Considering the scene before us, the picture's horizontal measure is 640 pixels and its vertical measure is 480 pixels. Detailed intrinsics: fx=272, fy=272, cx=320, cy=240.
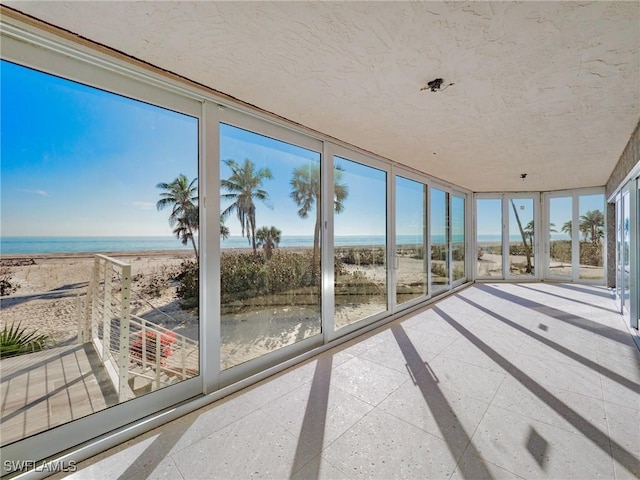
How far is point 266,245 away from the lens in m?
2.72

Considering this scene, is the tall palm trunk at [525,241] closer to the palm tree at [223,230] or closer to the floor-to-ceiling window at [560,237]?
the floor-to-ceiling window at [560,237]

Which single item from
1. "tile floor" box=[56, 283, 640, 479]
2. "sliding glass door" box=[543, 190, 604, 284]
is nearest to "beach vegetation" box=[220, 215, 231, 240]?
"tile floor" box=[56, 283, 640, 479]

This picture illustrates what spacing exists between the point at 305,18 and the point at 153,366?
2474 mm

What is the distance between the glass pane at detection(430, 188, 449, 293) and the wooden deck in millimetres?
5089

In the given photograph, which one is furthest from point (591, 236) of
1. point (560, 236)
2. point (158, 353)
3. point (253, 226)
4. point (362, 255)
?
point (158, 353)

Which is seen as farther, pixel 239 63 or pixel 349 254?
pixel 349 254

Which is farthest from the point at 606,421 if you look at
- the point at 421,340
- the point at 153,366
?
the point at 153,366

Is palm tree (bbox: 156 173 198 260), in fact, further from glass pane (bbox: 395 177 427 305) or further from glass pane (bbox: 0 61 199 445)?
glass pane (bbox: 395 177 427 305)

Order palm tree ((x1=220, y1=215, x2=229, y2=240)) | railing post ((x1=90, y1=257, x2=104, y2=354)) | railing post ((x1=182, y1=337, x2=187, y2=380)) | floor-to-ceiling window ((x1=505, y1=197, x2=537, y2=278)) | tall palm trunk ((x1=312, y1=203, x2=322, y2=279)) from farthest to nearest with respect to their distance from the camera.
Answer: floor-to-ceiling window ((x1=505, y1=197, x2=537, y2=278)) < tall palm trunk ((x1=312, y1=203, x2=322, y2=279)) < palm tree ((x1=220, y1=215, x2=229, y2=240)) < railing post ((x1=182, y1=337, x2=187, y2=380)) < railing post ((x1=90, y1=257, x2=104, y2=354))

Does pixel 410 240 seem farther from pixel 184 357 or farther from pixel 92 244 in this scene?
pixel 92 244

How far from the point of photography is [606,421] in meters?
1.83

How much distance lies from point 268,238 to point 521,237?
24.0ft

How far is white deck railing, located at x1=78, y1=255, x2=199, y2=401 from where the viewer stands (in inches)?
71.3

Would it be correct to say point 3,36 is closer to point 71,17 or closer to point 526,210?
point 71,17
